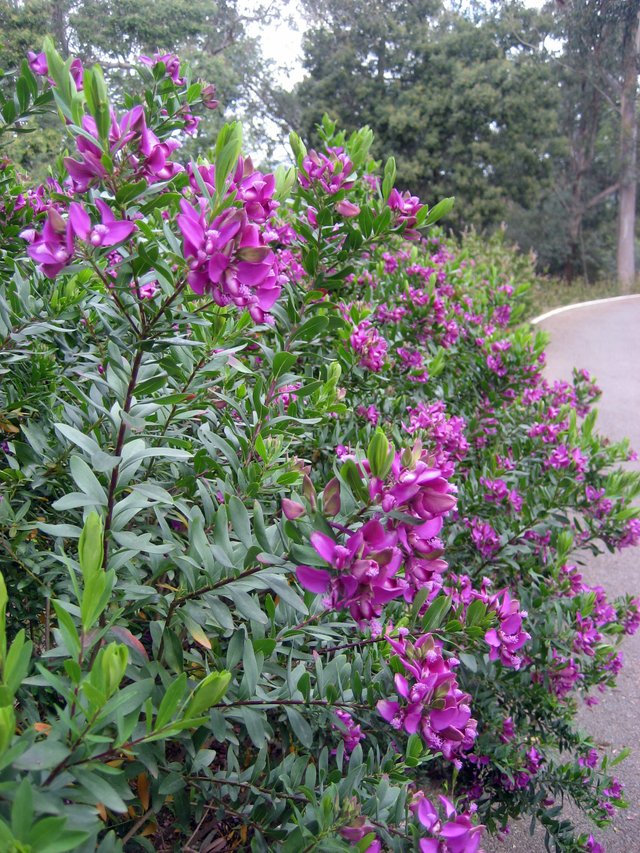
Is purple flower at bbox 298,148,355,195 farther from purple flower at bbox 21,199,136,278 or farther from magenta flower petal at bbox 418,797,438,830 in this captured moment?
magenta flower petal at bbox 418,797,438,830

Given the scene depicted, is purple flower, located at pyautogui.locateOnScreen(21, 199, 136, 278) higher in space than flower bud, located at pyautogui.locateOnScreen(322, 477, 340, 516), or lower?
higher

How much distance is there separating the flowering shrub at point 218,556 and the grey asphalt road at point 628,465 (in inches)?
25.3

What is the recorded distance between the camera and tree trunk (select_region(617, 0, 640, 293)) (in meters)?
21.5

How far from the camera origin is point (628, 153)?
75.9ft

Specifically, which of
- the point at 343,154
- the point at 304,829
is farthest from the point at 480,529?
the point at 304,829

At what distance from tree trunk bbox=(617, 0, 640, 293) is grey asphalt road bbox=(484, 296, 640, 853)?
605 centimetres

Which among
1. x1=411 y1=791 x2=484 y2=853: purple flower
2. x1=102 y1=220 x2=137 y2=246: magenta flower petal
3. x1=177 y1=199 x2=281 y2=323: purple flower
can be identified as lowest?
x1=411 y1=791 x2=484 y2=853: purple flower

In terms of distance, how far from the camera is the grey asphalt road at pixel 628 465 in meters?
2.88

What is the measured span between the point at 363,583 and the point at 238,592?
227 millimetres

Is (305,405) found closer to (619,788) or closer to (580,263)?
(619,788)

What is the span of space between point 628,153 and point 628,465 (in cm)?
2074

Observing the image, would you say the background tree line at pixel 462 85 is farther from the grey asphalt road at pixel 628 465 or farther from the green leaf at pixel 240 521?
the green leaf at pixel 240 521

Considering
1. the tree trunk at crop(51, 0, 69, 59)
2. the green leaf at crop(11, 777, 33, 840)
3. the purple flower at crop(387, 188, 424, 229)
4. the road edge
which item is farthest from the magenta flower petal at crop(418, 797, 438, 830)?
the tree trunk at crop(51, 0, 69, 59)

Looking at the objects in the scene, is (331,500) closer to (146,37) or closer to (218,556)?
(218,556)
